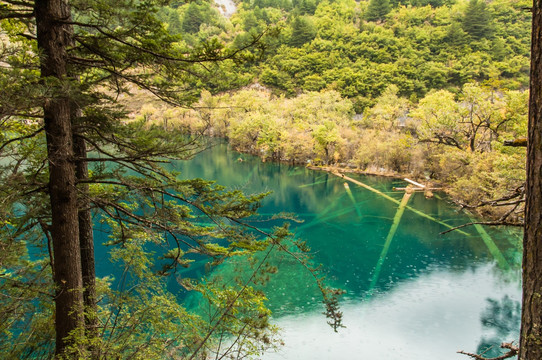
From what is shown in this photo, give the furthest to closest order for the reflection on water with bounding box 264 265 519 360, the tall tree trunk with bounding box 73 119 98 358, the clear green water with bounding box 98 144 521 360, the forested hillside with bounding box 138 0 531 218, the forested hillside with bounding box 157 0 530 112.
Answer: the forested hillside with bounding box 157 0 530 112
the forested hillside with bounding box 138 0 531 218
the clear green water with bounding box 98 144 521 360
the reflection on water with bounding box 264 265 519 360
the tall tree trunk with bounding box 73 119 98 358

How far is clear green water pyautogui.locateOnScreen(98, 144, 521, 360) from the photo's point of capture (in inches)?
286


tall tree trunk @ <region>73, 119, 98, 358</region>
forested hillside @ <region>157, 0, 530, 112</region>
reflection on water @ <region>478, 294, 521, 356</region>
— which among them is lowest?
reflection on water @ <region>478, 294, 521, 356</region>

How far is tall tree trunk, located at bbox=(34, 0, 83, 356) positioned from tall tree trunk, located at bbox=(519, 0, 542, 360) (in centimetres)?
357

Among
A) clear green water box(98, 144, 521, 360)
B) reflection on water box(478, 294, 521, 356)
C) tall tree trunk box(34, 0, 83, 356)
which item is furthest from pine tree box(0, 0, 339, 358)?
reflection on water box(478, 294, 521, 356)

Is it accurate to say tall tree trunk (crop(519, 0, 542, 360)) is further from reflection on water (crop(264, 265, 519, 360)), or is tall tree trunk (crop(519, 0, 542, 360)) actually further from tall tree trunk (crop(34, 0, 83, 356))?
reflection on water (crop(264, 265, 519, 360))

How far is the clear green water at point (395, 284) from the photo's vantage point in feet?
23.9

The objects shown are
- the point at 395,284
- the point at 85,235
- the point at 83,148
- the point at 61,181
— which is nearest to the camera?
the point at 61,181

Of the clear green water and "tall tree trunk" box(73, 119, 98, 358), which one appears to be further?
the clear green water

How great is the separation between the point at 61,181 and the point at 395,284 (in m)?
9.44

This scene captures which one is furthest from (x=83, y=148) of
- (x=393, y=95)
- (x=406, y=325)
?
(x=393, y=95)

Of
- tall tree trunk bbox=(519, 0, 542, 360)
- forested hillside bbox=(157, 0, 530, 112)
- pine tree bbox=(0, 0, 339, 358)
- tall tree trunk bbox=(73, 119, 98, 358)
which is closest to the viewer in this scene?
tall tree trunk bbox=(519, 0, 542, 360)

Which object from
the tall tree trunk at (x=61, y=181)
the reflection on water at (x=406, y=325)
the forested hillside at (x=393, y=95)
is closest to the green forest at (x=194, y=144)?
the tall tree trunk at (x=61, y=181)

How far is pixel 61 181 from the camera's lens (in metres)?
3.20

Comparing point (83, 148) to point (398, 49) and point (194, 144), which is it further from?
point (398, 49)
